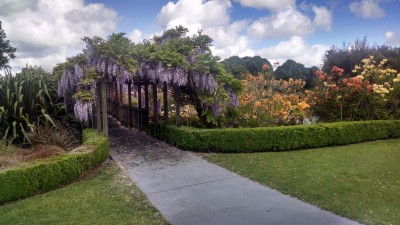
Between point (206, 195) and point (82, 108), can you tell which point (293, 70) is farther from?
point (206, 195)

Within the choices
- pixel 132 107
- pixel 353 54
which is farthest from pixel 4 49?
pixel 353 54

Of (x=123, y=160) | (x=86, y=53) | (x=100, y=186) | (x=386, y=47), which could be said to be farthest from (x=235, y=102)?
(x=386, y=47)

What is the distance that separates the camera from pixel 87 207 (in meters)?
4.76

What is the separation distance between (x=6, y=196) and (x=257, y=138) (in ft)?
19.2

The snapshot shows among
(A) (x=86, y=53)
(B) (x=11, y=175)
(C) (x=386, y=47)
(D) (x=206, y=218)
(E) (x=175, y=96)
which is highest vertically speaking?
(C) (x=386, y=47)

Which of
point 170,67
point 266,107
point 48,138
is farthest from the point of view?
point 266,107

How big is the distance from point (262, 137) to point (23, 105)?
251 inches

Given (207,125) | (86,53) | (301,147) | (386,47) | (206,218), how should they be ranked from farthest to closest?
(386,47), (207,125), (301,147), (86,53), (206,218)

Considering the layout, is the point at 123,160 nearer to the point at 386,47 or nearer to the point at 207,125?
the point at 207,125

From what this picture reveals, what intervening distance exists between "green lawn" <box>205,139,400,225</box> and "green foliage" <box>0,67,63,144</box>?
4572mm

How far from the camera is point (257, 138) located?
8711 millimetres

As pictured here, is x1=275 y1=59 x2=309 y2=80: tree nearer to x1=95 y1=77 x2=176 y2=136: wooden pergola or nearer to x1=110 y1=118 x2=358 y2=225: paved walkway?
x1=95 y1=77 x2=176 y2=136: wooden pergola

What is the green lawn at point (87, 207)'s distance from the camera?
4.32m

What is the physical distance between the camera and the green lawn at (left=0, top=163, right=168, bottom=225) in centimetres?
432
